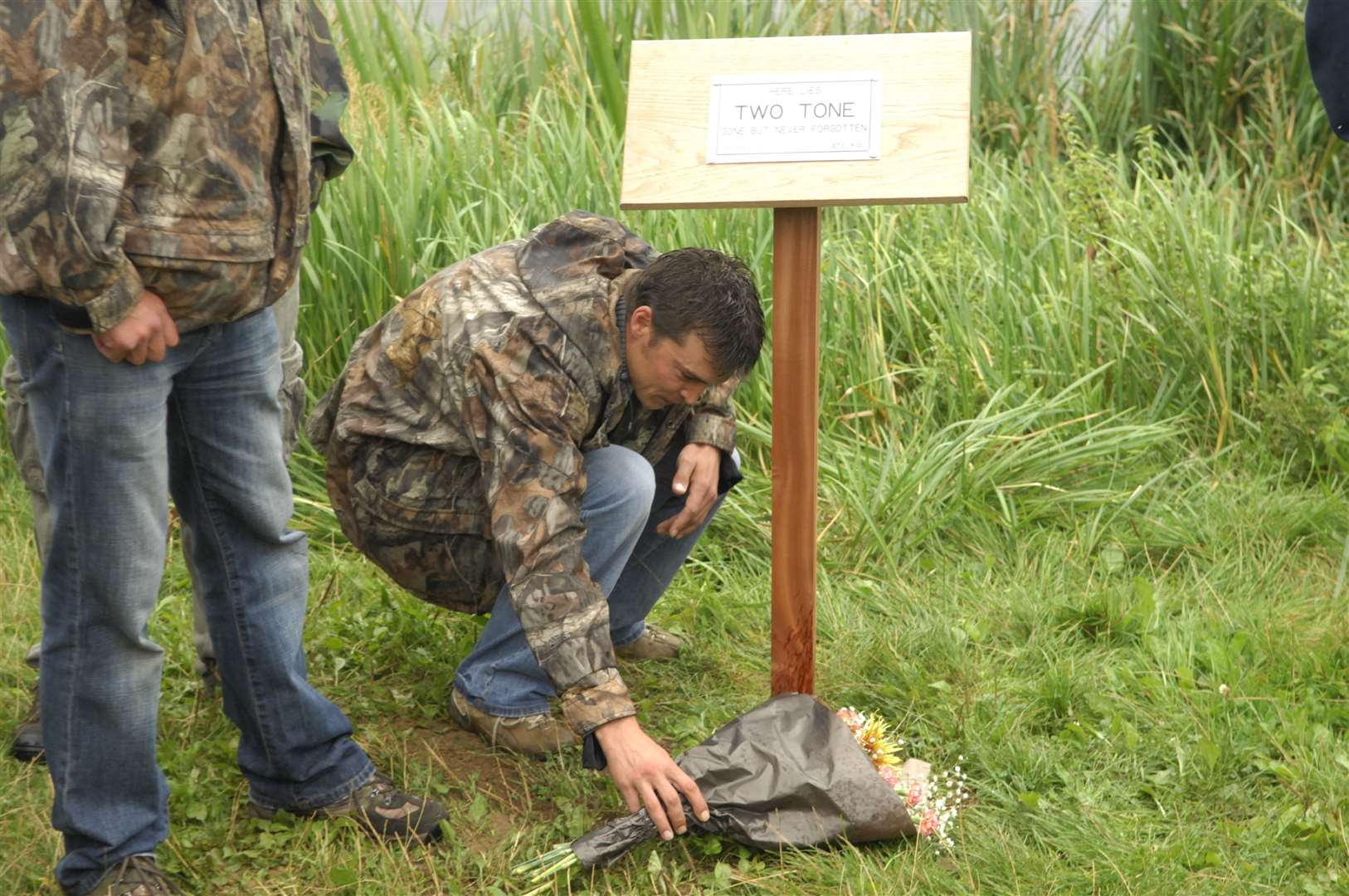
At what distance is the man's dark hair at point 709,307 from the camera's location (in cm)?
267

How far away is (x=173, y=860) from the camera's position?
2.72 m

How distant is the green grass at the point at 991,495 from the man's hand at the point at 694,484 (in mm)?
425

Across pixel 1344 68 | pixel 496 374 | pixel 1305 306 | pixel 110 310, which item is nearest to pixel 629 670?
pixel 496 374

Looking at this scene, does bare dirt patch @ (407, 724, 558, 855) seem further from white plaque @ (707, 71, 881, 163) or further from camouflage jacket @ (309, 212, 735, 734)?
white plaque @ (707, 71, 881, 163)

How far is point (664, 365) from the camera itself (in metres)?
2.76

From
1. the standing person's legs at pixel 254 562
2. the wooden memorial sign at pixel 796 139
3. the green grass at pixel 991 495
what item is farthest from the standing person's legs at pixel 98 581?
the wooden memorial sign at pixel 796 139

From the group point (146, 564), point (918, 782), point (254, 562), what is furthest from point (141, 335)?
point (918, 782)

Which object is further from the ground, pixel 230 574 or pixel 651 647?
pixel 230 574

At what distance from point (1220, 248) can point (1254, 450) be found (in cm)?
71

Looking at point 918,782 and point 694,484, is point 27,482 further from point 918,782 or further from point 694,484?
point 918,782

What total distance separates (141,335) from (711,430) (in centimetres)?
→ 130

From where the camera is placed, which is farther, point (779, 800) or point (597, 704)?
point (779, 800)

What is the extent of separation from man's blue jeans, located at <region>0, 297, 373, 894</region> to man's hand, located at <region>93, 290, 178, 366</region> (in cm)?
4

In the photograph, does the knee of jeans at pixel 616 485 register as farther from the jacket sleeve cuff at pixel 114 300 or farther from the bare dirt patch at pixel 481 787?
the jacket sleeve cuff at pixel 114 300
